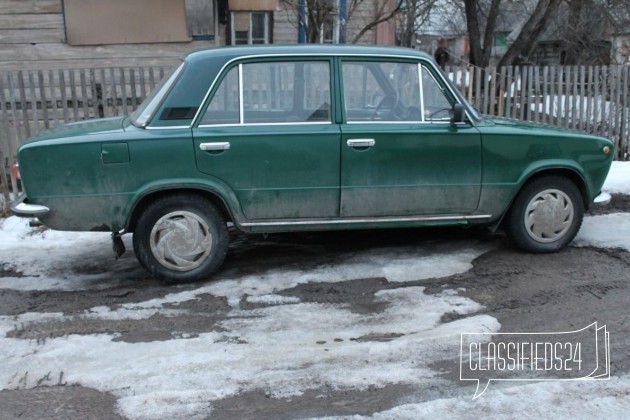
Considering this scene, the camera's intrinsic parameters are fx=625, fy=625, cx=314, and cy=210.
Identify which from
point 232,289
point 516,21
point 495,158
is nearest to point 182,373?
point 232,289

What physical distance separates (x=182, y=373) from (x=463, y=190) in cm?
281

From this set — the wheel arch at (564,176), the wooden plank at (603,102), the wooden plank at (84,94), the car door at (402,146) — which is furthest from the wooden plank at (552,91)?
the wooden plank at (84,94)

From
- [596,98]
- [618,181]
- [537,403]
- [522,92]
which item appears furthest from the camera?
[596,98]

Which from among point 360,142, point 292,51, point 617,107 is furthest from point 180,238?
point 617,107

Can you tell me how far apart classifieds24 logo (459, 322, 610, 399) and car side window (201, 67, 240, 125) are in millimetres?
2414

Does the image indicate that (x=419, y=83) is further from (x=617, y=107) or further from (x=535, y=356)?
(x=617, y=107)

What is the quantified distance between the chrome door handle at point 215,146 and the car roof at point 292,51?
682 millimetres

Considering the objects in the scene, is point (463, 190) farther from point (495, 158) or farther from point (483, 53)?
point (483, 53)

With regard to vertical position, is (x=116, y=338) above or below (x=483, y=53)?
below

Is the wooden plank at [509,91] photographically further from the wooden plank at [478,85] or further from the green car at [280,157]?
the green car at [280,157]

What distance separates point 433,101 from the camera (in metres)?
5.21

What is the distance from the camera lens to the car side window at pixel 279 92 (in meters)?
4.92

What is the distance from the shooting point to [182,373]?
Result: 11.9 feet

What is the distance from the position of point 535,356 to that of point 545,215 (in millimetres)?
2032
